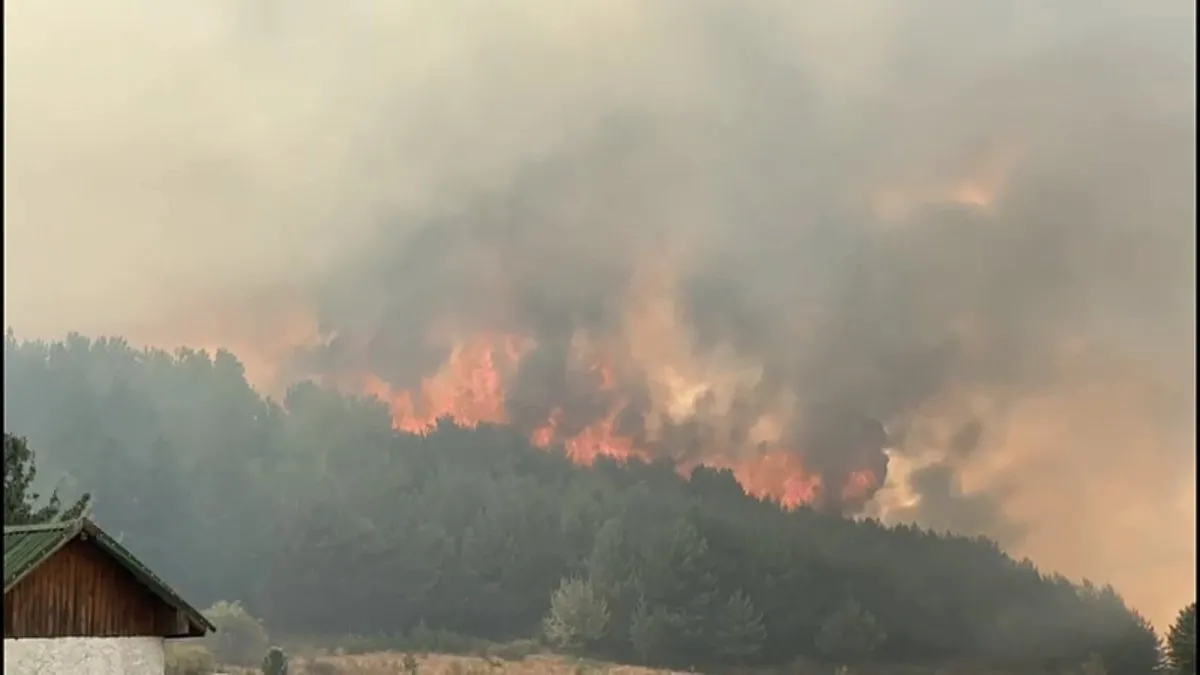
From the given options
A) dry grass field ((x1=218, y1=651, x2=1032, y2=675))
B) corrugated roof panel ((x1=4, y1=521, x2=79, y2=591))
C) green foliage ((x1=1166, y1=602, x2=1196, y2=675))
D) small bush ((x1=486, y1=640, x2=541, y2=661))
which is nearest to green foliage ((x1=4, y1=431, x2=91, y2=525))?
corrugated roof panel ((x1=4, y1=521, x2=79, y2=591))

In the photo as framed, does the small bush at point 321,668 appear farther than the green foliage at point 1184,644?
Yes

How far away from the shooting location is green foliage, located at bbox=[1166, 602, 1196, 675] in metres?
65.3

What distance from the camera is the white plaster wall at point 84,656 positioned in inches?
808

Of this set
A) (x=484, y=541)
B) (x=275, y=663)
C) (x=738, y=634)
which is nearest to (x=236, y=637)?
(x=275, y=663)

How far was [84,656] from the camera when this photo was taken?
21.3 metres

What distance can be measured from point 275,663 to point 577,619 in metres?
24.3

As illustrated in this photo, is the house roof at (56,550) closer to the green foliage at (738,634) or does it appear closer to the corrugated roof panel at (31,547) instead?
the corrugated roof panel at (31,547)

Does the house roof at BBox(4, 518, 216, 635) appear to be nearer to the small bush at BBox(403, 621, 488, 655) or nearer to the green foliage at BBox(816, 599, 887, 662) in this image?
the small bush at BBox(403, 621, 488, 655)

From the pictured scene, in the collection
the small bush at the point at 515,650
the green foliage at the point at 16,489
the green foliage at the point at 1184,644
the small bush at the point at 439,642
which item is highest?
the green foliage at the point at 16,489

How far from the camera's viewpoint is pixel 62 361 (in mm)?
104125

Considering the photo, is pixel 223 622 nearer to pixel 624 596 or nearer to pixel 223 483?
pixel 223 483

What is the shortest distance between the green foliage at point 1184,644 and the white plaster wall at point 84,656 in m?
59.8

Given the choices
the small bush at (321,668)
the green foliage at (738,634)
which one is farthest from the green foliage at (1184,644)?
the small bush at (321,668)

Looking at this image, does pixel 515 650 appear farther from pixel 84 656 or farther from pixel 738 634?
pixel 84 656
